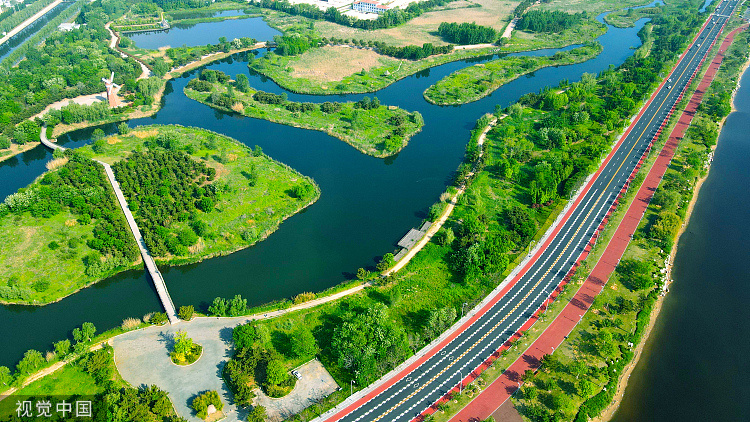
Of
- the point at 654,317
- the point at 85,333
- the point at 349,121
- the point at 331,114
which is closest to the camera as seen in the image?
the point at 85,333

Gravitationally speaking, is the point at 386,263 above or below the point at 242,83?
below

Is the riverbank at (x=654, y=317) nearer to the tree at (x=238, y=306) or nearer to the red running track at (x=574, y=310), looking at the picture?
the red running track at (x=574, y=310)

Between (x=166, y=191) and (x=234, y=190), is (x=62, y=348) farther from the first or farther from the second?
(x=234, y=190)

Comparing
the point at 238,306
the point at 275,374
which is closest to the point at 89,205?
the point at 238,306

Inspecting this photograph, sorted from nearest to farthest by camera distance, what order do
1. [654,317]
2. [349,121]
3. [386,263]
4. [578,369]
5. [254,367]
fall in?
[254,367]
[578,369]
[654,317]
[386,263]
[349,121]

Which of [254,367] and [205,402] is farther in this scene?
[254,367]

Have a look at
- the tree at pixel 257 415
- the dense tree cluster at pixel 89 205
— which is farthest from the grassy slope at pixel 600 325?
the dense tree cluster at pixel 89 205
